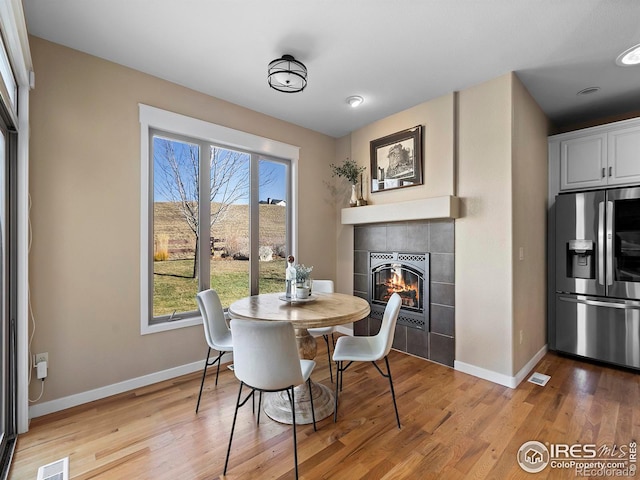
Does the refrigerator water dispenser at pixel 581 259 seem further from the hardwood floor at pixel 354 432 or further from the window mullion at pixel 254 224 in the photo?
the window mullion at pixel 254 224

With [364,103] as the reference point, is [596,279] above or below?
below

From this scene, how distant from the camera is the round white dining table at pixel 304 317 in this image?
75.0 inches

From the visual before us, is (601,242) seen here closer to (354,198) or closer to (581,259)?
(581,259)

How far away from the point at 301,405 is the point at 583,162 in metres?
3.71

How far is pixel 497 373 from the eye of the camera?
106 inches

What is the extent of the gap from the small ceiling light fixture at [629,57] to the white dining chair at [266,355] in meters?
3.14

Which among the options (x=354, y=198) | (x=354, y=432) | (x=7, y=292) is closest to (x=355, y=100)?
(x=354, y=198)

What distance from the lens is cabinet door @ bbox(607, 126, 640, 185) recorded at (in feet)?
9.73

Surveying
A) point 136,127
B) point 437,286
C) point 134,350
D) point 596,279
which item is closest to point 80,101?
point 136,127

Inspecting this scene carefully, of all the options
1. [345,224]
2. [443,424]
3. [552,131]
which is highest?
[552,131]

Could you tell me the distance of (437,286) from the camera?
124 inches

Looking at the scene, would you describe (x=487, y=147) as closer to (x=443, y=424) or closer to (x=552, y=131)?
(x=552, y=131)

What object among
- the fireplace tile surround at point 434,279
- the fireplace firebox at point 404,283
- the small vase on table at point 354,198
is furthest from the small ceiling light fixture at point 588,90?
the small vase on table at point 354,198

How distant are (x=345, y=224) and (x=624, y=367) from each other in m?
3.14
